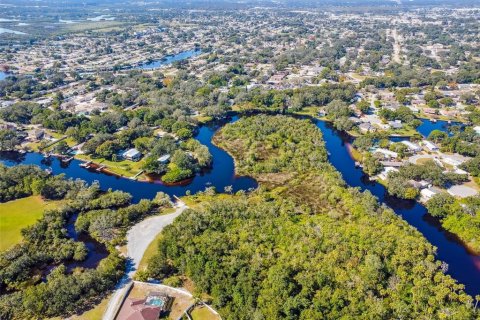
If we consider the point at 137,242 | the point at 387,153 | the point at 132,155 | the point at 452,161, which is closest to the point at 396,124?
the point at 387,153

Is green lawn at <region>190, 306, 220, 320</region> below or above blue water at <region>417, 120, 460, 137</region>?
below

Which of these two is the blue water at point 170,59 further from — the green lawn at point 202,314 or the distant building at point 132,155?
the green lawn at point 202,314

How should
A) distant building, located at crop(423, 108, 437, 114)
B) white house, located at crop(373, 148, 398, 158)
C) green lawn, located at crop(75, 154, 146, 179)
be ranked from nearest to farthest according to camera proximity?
1. green lawn, located at crop(75, 154, 146, 179)
2. white house, located at crop(373, 148, 398, 158)
3. distant building, located at crop(423, 108, 437, 114)

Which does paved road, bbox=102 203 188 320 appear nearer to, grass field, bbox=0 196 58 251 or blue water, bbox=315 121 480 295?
grass field, bbox=0 196 58 251

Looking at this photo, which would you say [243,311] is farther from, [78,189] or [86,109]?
[86,109]

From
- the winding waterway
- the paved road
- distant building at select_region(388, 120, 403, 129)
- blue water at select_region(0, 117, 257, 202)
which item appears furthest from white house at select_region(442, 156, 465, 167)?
the paved road

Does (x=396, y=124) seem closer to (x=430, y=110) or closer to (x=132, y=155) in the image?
(x=430, y=110)
